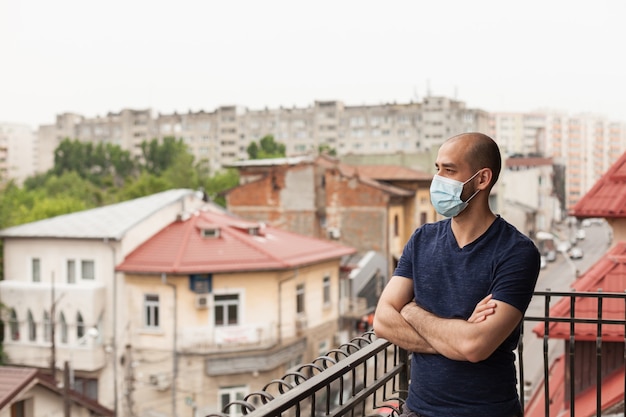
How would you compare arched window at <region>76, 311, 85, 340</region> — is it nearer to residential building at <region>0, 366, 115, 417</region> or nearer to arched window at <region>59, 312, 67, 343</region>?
arched window at <region>59, 312, 67, 343</region>

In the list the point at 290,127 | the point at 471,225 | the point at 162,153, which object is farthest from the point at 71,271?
the point at 290,127

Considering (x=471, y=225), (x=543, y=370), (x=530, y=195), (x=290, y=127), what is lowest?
(x=530, y=195)

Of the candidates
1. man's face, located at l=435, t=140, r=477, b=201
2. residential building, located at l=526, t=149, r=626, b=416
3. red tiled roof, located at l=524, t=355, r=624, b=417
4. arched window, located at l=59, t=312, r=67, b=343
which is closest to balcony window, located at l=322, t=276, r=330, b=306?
arched window, located at l=59, t=312, r=67, b=343

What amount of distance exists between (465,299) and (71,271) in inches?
874

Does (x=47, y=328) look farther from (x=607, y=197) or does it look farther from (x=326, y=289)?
→ (x=607, y=197)

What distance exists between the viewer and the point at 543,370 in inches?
245

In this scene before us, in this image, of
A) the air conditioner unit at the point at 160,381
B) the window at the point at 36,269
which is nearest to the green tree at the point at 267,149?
the window at the point at 36,269

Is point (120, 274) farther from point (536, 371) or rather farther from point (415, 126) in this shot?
point (415, 126)

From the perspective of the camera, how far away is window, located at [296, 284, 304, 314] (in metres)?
24.2

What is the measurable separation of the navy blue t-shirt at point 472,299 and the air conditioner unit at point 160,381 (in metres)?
20.1

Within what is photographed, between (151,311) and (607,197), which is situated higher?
(607,197)

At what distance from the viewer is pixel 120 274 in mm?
22641

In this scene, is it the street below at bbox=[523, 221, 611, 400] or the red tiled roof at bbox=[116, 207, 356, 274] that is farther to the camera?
the red tiled roof at bbox=[116, 207, 356, 274]

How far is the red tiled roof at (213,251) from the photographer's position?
2209 cm
